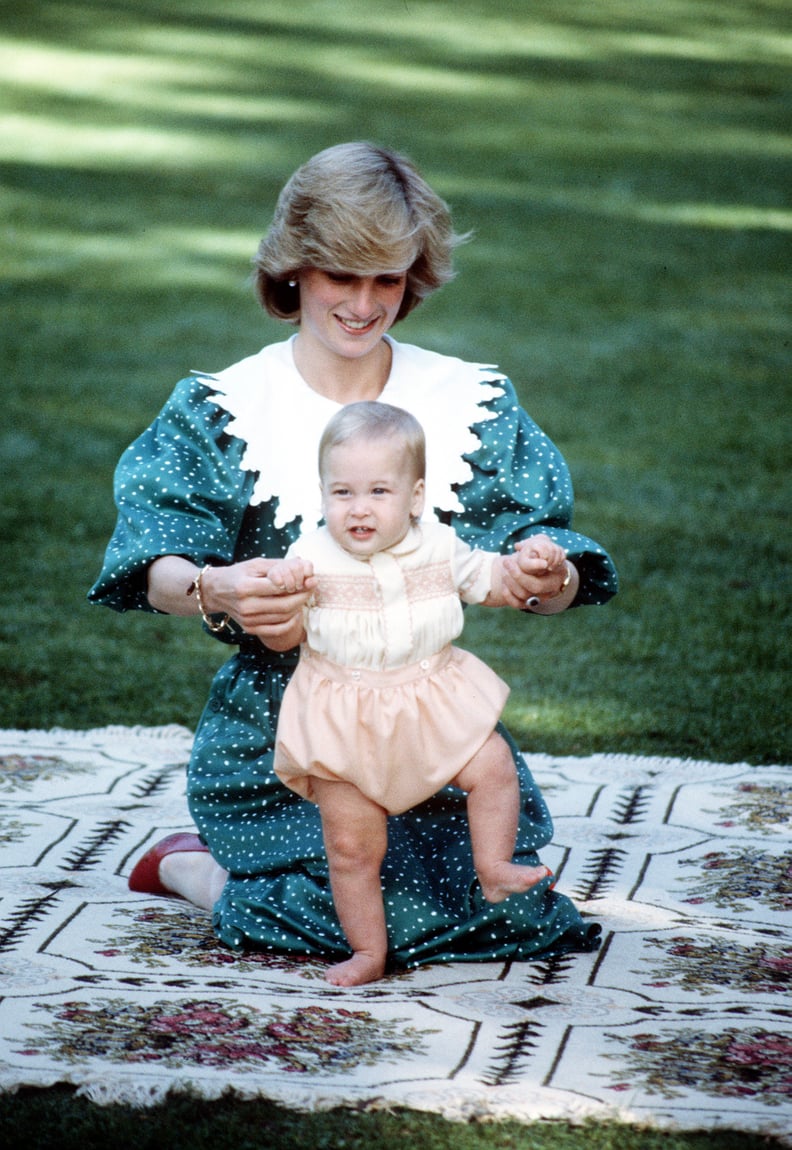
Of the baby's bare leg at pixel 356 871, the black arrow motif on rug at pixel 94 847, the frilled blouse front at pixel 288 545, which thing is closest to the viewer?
the baby's bare leg at pixel 356 871

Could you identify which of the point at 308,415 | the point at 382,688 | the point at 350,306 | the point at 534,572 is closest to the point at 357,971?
the point at 382,688

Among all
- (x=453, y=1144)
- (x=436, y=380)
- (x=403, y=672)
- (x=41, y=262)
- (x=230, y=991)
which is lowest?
(x=41, y=262)

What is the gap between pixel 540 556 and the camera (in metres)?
2.67

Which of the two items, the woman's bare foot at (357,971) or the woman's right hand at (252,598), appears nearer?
the woman's right hand at (252,598)

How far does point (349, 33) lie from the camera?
13.9 metres

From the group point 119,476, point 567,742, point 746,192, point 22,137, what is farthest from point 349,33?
point 119,476

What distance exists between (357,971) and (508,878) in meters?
0.30

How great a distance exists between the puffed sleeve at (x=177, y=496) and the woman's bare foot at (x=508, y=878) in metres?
0.70

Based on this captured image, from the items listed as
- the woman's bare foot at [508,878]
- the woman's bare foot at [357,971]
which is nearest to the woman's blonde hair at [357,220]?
the woman's bare foot at [508,878]

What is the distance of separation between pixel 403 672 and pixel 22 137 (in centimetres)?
962

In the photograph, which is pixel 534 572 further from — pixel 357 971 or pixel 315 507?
pixel 357 971

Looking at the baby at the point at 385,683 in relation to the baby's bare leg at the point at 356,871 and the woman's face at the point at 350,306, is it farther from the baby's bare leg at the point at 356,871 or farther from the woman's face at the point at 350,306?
the woman's face at the point at 350,306

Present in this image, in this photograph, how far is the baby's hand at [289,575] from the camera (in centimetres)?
257

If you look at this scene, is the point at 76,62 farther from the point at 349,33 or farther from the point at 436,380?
the point at 436,380
